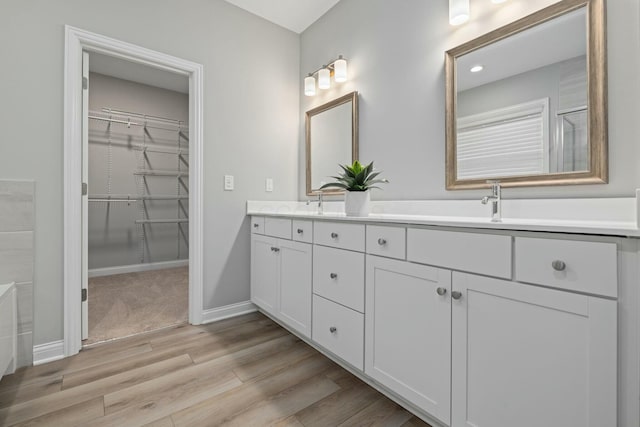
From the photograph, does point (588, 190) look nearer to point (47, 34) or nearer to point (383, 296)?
point (383, 296)

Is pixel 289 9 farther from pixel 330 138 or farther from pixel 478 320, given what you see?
pixel 478 320

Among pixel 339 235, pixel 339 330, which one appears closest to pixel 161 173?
pixel 339 235

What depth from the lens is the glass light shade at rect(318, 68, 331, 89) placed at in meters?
2.40

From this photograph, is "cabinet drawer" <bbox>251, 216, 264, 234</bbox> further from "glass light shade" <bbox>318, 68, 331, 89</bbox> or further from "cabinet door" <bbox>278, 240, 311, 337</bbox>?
"glass light shade" <bbox>318, 68, 331, 89</bbox>

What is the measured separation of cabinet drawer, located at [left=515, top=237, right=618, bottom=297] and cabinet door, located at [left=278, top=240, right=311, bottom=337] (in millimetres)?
1116

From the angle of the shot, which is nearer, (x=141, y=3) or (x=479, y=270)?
(x=479, y=270)

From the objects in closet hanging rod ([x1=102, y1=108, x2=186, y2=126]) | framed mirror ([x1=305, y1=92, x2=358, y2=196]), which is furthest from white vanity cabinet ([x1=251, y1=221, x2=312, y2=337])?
closet hanging rod ([x1=102, y1=108, x2=186, y2=126])

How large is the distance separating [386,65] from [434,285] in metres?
1.54

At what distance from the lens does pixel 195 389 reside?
145 cm

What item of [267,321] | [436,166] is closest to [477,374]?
[436,166]

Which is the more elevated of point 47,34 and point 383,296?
point 47,34

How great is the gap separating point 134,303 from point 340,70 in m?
2.73

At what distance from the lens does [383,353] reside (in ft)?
4.27

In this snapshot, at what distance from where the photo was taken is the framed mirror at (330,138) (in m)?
2.23
